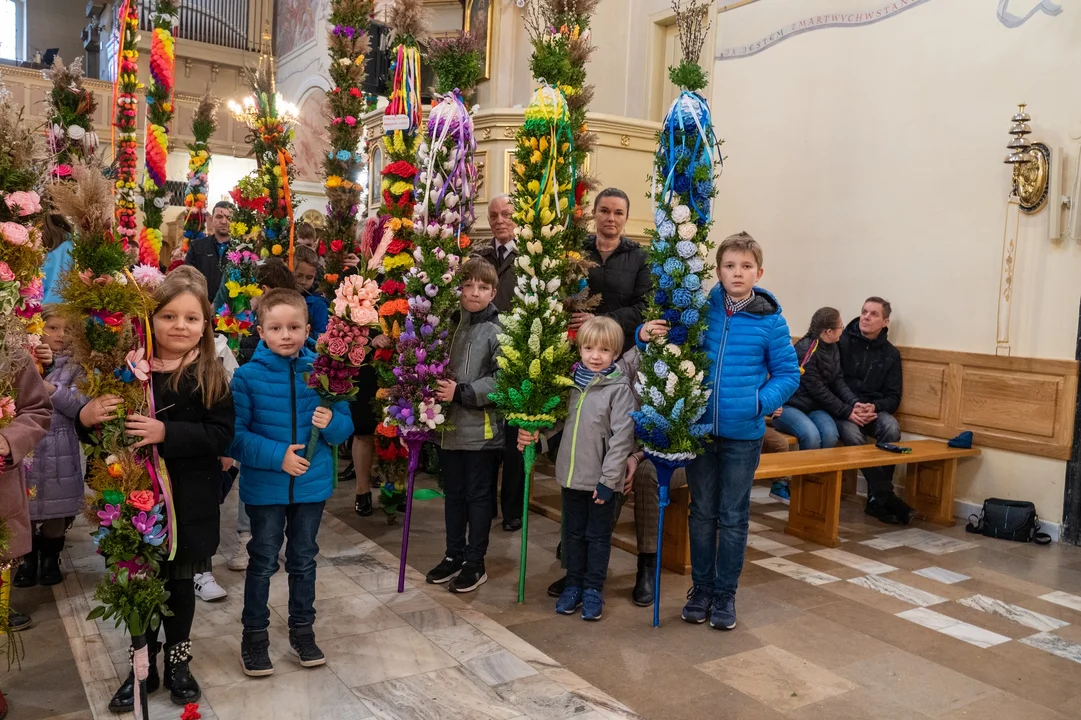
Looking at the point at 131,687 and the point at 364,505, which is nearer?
the point at 131,687

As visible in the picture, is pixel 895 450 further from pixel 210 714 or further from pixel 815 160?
pixel 210 714


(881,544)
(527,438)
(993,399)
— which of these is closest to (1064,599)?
(881,544)

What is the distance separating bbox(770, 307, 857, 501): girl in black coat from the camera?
253 inches

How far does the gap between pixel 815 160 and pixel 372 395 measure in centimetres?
414

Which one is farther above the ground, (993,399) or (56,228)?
(56,228)

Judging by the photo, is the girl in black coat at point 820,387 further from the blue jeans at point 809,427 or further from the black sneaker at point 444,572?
the black sneaker at point 444,572

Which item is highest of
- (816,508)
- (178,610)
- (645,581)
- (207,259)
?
(207,259)

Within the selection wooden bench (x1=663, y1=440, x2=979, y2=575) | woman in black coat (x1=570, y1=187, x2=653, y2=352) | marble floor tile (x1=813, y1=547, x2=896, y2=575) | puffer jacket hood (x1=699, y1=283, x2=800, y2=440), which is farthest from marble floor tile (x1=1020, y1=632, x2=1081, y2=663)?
woman in black coat (x1=570, y1=187, x2=653, y2=352)

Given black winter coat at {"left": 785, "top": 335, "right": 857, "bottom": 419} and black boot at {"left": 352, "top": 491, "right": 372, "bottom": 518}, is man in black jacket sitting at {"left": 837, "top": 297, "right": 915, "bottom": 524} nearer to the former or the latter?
black winter coat at {"left": 785, "top": 335, "right": 857, "bottom": 419}

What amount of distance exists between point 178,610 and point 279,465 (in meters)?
0.57

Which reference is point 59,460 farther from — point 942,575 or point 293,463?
point 942,575

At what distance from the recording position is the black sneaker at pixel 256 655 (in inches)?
122

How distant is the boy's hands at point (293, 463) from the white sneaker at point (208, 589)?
1.13 m

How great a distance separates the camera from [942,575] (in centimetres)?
479
